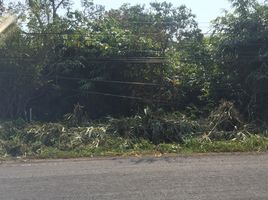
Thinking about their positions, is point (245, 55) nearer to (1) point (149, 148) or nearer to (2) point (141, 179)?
(1) point (149, 148)

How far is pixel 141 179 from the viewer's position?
8.20 m

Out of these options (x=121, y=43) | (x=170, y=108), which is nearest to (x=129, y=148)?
(x=170, y=108)

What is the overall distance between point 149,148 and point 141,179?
3.58 m

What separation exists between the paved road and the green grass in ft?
2.58

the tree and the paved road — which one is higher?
the tree

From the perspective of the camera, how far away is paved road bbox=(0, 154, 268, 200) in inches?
282

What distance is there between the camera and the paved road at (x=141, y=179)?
7.15 meters

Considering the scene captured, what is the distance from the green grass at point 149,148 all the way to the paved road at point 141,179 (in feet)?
2.58

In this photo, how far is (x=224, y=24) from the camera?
55.2 feet

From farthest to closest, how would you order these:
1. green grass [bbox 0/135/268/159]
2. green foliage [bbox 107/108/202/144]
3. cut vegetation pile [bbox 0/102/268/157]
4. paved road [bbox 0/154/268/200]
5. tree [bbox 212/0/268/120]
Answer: tree [bbox 212/0/268/120]
green foliage [bbox 107/108/202/144]
cut vegetation pile [bbox 0/102/268/157]
green grass [bbox 0/135/268/159]
paved road [bbox 0/154/268/200]

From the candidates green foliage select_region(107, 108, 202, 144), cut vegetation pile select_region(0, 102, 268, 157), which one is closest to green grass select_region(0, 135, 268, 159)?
cut vegetation pile select_region(0, 102, 268, 157)

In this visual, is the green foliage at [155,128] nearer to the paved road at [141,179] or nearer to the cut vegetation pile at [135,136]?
the cut vegetation pile at [135,136]

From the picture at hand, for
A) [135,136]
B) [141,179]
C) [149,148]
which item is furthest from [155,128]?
[141,179]

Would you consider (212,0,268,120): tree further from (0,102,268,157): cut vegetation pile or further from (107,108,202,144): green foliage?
(107,108,202,144): green foliage
